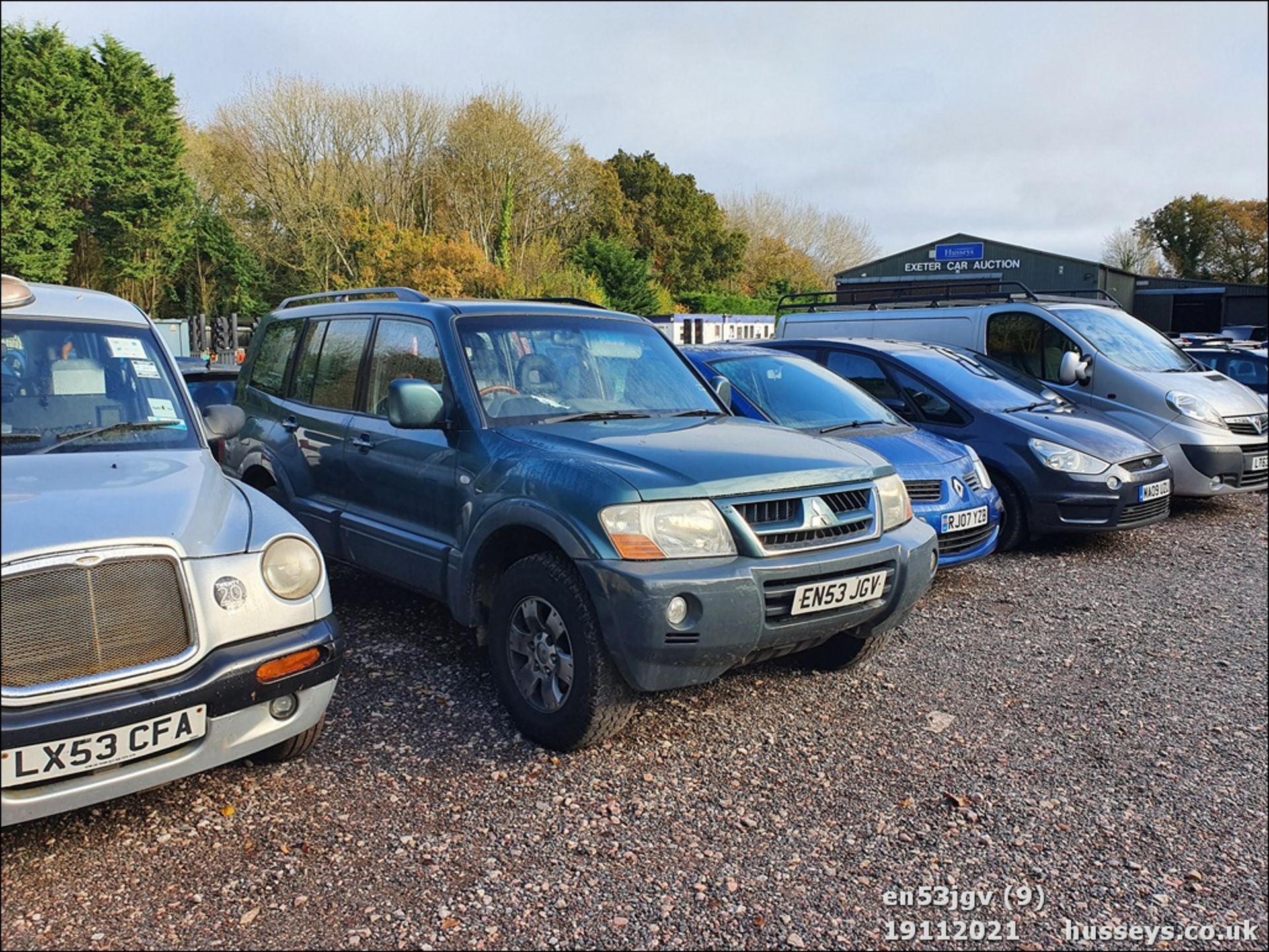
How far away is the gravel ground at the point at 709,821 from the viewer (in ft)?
8.94

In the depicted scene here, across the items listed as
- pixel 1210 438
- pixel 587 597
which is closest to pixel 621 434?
pixel 587 597

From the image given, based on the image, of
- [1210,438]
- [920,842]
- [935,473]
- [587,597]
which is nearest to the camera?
Answer: [920,842]

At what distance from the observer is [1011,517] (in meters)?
7.43

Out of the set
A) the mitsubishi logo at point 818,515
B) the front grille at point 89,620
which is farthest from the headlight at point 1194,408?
the front grille at point 89,620

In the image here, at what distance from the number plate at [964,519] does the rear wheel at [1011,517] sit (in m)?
1.11

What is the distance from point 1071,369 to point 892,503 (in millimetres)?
5968

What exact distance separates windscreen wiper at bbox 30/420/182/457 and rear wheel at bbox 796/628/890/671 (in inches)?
120

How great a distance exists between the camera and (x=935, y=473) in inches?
248

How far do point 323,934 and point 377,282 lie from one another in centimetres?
2796

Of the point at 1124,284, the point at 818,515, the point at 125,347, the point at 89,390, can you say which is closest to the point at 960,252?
the point at 1124,284

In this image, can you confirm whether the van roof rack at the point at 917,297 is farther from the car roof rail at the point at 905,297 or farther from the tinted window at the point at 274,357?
the tinted window at the point at 274,357

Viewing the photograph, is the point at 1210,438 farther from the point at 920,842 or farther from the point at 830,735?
the point at 920,842

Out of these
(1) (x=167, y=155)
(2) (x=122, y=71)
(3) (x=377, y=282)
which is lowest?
(3) (x=377, y=282)

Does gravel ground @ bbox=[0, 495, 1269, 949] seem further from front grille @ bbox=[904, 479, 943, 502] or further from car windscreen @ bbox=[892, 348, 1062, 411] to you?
car windscreen @ bbox=[892, 348, 1062, 411]
